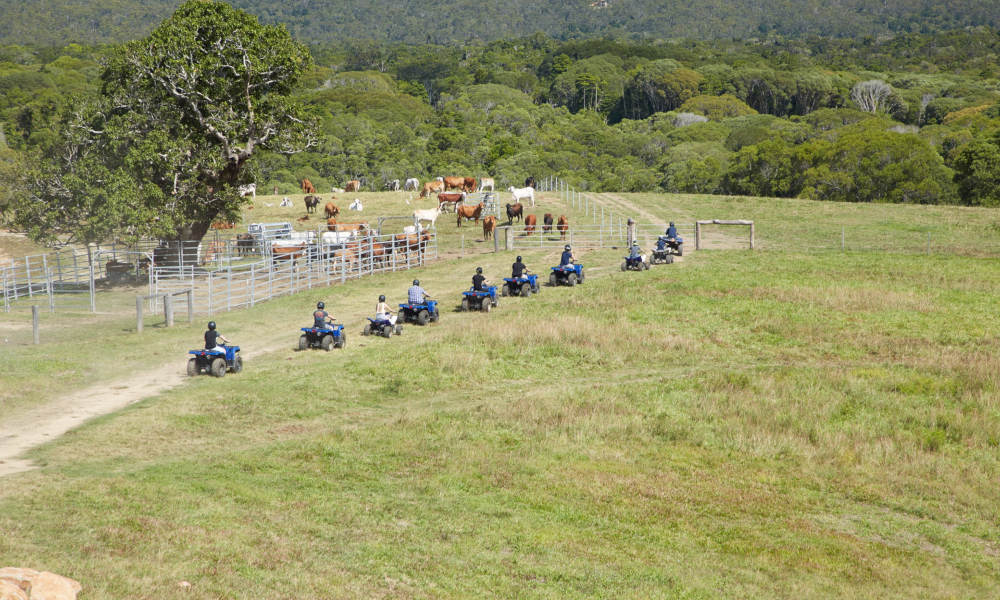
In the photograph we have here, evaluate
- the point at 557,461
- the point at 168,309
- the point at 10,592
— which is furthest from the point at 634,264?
the point at 10,592

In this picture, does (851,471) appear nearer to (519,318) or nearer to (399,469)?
(399,469)

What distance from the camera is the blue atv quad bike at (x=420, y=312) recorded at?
88.6 ft

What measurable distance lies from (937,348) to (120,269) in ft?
104

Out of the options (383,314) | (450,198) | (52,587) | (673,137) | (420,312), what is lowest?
(52,587)

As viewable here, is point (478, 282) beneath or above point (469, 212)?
beneath

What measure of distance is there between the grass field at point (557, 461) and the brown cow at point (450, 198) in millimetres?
23246

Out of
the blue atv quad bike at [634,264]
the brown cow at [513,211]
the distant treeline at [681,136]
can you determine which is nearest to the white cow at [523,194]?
the brown cow at [513,211]

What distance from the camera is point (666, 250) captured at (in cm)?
3709

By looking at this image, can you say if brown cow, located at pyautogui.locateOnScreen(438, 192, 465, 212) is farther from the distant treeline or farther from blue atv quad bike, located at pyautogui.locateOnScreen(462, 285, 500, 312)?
blue atv quad bike, located at pyautogui.locateOnScreen(462, 285, 500, 312)

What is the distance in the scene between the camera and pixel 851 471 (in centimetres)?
1642

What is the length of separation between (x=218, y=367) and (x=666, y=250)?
20970 mm

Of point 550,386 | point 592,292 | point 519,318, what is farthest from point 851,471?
point 592,292

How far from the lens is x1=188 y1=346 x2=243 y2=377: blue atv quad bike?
21109 millimetres

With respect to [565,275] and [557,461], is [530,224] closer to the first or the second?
[565,275]
